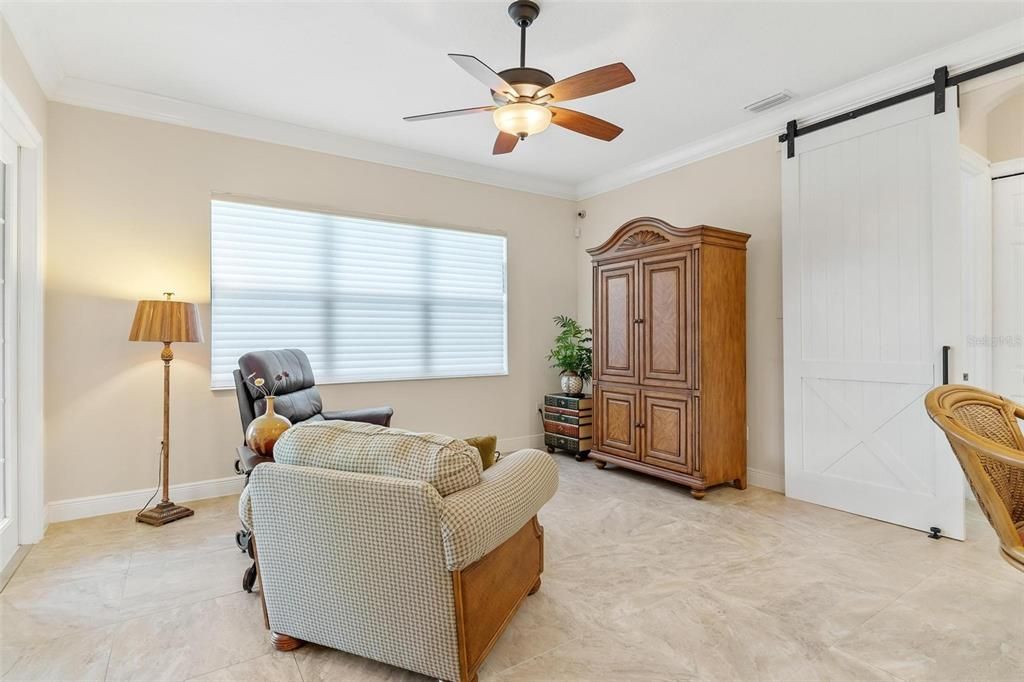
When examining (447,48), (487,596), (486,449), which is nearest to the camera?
(487,596)

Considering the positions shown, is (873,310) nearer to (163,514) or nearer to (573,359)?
(573,359)

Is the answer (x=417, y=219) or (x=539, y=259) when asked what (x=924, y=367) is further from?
(x=417, y=219)

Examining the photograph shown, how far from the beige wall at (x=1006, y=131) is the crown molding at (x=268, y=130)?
3.37m

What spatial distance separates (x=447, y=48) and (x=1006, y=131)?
3521 millimetres

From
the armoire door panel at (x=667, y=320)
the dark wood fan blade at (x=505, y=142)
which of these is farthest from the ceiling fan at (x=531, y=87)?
the armoire door panel at (x=667, y=320)

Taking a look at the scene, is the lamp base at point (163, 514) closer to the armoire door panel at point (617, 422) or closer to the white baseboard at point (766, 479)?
the armoire door panel at point (617, 422)

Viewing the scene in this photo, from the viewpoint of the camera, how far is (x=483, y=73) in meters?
2.26

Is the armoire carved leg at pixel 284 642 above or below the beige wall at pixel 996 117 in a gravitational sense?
below

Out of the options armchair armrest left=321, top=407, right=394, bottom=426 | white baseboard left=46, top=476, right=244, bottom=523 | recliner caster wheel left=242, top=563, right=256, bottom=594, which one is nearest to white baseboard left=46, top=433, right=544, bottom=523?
white baseboard left=46, top=476, right=244, bottom=523

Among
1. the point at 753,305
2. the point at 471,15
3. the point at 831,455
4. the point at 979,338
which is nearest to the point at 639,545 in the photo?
the point at 831,455

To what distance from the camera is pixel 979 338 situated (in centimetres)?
334

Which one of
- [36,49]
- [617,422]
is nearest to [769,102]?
[617,422]

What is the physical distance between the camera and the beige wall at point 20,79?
8.03 ft

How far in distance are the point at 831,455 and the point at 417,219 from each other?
3.64 m
